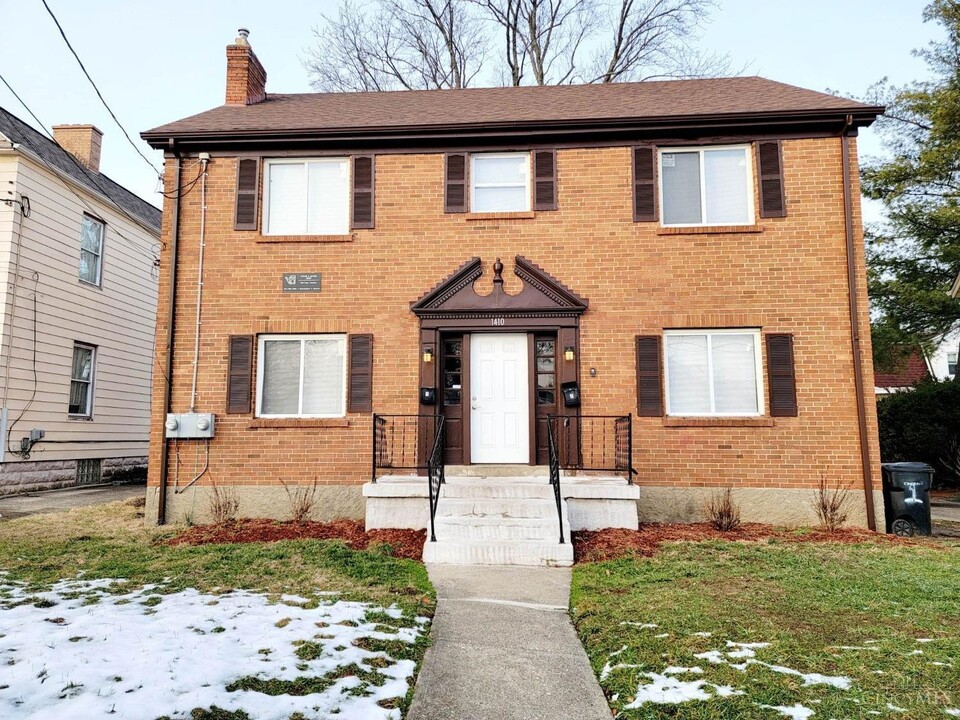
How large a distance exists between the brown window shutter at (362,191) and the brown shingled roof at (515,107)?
488 millimetres

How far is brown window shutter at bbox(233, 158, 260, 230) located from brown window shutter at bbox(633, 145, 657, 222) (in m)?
5.65

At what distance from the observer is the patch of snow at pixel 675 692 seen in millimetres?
3174

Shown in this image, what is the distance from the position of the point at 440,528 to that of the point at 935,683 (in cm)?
470

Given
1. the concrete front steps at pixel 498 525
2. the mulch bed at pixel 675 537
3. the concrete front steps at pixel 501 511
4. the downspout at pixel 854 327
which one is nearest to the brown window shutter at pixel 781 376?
the downspout at pixel 854 327

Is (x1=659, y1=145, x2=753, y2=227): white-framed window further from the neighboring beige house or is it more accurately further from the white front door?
the neighboring beige house

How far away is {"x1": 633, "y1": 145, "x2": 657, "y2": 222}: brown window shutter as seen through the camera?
908 centimetres

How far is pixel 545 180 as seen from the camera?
9266 millimetres

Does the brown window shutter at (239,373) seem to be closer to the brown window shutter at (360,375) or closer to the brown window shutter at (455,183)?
the brown window shutter at (360,375)

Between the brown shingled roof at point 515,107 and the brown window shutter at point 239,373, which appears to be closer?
the brown window shutter at point 239,373

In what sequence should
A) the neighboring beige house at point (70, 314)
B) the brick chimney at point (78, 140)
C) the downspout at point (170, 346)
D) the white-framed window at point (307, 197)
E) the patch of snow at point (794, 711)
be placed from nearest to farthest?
the patch of snow at point (794, 711)
the downspout at point (170, 346)
the white-framed window at point (307, 197)
the neighboring beige house at point (70, 314)
the brick chimney at point (78, 140)

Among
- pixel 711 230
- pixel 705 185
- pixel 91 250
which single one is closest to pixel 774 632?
pixel 711 230

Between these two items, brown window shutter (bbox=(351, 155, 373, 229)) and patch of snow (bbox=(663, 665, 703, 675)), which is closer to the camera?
patch of snow (bbox=(663, 665, 703, 675))

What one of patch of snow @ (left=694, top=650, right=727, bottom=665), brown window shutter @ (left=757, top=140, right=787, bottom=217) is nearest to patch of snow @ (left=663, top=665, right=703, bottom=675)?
patch of snow @ (left=694, top=650, right=727, bottom=665)

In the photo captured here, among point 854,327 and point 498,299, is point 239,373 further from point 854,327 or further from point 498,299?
point 854,327
